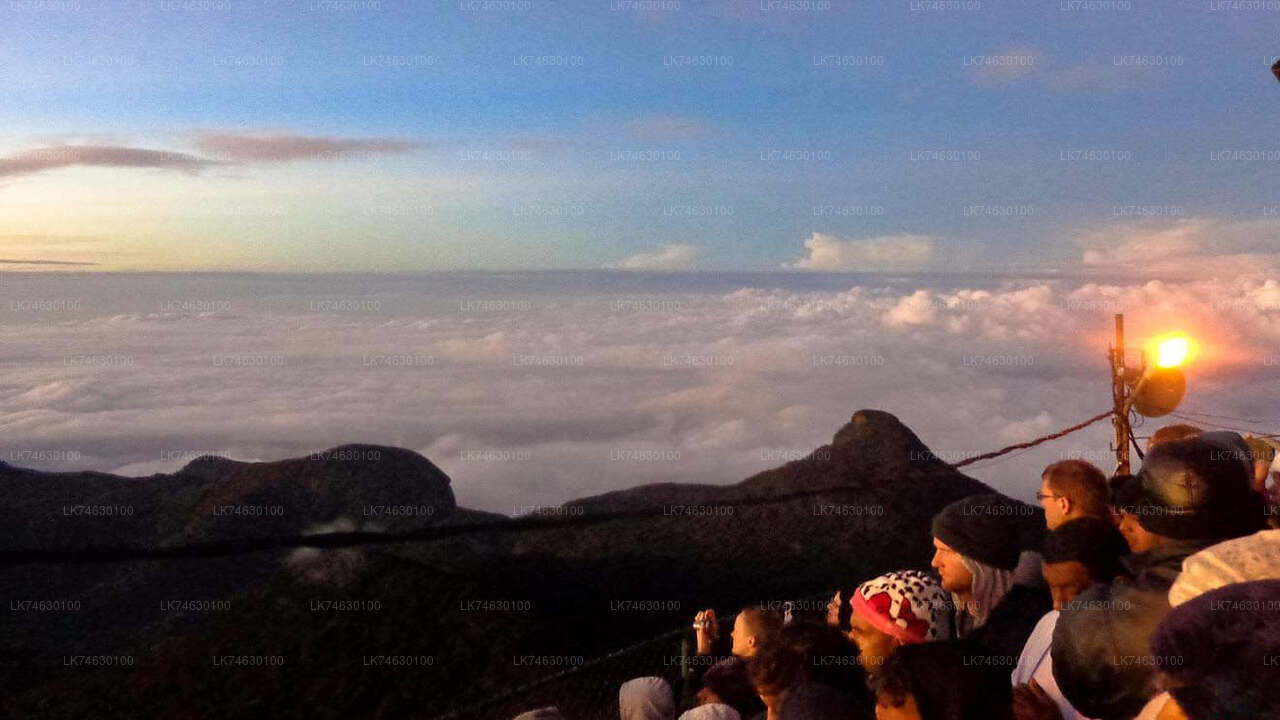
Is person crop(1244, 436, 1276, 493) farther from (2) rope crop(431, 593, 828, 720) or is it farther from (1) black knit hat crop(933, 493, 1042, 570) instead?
(2) rope crop(431, 593, 828, 720)

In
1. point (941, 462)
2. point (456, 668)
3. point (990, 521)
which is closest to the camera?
point (990, 521)

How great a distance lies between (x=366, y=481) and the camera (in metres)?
27.1

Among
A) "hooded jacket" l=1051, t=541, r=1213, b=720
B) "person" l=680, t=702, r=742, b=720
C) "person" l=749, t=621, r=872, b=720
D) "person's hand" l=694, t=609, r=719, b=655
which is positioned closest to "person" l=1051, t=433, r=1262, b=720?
"hooded jacket" l=1051, t=541, r=1213, b=720

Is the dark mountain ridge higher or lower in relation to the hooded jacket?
lower

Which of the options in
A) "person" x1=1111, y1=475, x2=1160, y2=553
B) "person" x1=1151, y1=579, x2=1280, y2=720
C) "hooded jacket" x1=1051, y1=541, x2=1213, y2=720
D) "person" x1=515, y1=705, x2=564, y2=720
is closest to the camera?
"person" x1=1151, y1=579, x2=1280, y2=720

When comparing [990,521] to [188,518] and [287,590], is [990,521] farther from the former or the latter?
[188,518]

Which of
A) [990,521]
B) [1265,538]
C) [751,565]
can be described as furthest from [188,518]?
[1265,538]

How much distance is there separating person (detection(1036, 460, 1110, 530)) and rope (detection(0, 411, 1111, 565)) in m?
10.2

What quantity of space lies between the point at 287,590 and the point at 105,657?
3542 mm

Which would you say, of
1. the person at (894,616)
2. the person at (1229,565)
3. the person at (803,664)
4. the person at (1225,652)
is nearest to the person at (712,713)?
the person at (803,664)

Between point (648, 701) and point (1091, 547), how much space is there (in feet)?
8.43

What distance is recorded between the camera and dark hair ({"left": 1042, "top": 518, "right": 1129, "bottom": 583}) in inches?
195

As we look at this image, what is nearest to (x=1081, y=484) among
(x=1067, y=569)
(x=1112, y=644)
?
(x=1067, y=569)

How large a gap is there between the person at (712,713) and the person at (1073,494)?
73.0 inches
